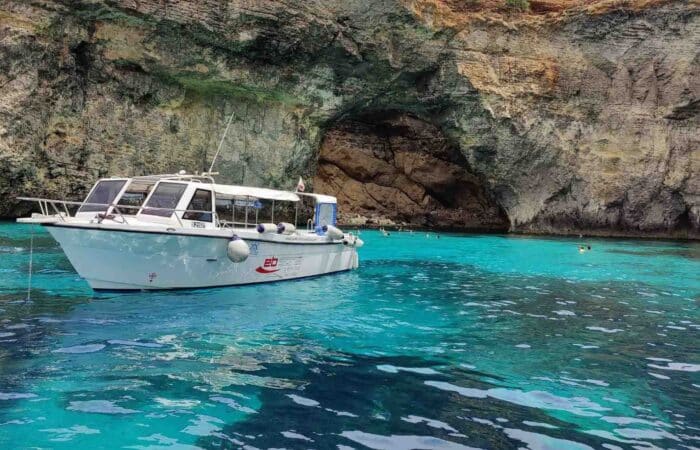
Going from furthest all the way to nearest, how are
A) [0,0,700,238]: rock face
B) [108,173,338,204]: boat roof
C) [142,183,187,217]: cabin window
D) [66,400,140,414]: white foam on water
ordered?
[0,0,700,238]: rock face < [108,173,338,204]: boat roof < [142,183,187,217]: cabin window < [66,400,140,414]: white foam on water

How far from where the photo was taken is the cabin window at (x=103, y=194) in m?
13.0

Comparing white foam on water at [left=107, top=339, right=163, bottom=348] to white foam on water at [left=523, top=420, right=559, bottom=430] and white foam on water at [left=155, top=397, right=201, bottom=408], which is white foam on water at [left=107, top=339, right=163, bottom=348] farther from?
white foam on water at [left=523, top=420, right=559, bottom=430]

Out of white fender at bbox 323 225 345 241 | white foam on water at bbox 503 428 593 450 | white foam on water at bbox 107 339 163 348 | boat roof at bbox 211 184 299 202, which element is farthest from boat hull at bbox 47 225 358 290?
white foam on water at bbox 503 428 593 450

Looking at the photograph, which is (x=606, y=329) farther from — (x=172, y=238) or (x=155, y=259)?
(x=155, y=259)

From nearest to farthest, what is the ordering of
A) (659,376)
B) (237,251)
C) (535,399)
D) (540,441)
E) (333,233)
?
1. (540,441)
2. (535,399)
3. (659,376)
4. (237,251)
5. (333,233)

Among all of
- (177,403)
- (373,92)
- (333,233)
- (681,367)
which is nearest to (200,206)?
(333,233)

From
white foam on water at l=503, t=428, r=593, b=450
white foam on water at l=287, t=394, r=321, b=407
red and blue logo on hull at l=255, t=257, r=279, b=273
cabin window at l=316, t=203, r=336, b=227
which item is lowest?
white foam on water at l=287, t=394, r=321, b=407

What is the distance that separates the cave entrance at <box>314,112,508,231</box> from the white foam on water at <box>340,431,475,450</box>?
42879 millimetres

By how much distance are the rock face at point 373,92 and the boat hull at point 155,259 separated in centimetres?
2232

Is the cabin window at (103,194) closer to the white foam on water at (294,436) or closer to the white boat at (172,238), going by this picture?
the white boat at (172,238)

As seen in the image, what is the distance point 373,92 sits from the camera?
124 ft

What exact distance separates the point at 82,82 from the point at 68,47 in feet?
6.77

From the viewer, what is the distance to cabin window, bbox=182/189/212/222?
1276 centimetres

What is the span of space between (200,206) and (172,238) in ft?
5.55
